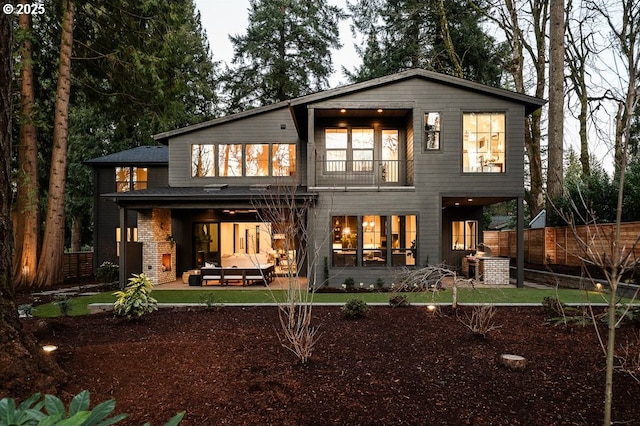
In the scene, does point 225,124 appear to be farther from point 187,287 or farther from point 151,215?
point 187,287

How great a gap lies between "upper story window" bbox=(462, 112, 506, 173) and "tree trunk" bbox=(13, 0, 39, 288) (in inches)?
540

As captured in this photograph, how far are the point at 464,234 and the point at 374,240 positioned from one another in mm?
5017

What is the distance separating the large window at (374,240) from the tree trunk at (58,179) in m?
9.49

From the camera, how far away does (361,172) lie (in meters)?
13.5

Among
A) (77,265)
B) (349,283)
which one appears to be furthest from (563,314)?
(77,265)

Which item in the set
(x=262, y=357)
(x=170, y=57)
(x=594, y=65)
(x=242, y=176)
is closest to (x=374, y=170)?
(x=242, y=176)

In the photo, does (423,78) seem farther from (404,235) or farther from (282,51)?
(282,51)

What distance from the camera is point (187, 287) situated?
40.7 feet

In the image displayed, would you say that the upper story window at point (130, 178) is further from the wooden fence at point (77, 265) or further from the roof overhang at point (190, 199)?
the roof overhang at point (190, 199)

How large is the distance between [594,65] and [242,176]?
1219 cm

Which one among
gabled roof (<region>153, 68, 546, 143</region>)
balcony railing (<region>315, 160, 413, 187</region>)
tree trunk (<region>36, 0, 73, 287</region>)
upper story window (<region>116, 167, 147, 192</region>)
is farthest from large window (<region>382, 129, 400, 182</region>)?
tree trunk (<region>36, 0, 73, 287</region>)

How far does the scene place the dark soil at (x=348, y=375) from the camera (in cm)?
354

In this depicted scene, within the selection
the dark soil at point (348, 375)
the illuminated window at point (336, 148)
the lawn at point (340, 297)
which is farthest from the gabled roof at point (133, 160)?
the dark soil at point (348, 375)

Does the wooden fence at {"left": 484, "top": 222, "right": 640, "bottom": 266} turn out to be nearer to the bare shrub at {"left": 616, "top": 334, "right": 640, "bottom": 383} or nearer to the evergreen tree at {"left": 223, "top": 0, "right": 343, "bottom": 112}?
the bare shrub at {"left": 616, "top": 334, "right": 640, "bottom": 383}
